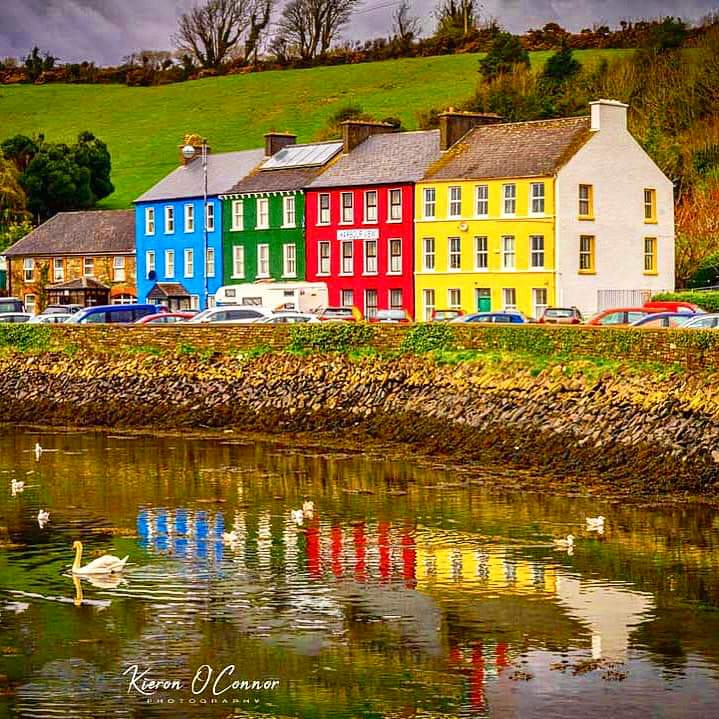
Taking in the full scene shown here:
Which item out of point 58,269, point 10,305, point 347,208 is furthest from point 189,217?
point 10,305

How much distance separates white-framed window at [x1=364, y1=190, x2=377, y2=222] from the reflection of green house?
4375 millimetres

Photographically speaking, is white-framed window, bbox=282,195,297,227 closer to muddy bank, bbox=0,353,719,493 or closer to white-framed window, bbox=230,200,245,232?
white-framed window, bbox=230,200,245,232

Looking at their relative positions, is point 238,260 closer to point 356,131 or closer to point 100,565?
point 356,131

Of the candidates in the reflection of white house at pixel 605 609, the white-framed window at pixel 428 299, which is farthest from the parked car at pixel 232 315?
the reflection of white house at pixel 605 609

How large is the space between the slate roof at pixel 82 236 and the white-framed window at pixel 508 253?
27.8 m

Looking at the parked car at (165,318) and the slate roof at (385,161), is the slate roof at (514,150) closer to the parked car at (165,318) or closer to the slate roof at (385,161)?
the slate roof at (385,161)

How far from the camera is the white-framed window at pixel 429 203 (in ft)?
236

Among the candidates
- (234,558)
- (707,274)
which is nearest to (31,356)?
(234,558)

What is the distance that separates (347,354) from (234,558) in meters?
17.0

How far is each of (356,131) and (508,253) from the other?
13.5 meters

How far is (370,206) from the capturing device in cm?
7475

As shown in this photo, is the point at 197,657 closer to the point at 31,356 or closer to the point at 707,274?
the point at 31,356

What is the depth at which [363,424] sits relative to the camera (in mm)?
37219

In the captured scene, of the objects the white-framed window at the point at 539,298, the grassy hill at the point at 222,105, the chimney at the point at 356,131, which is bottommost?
the white-framed window at the point at 539,298
